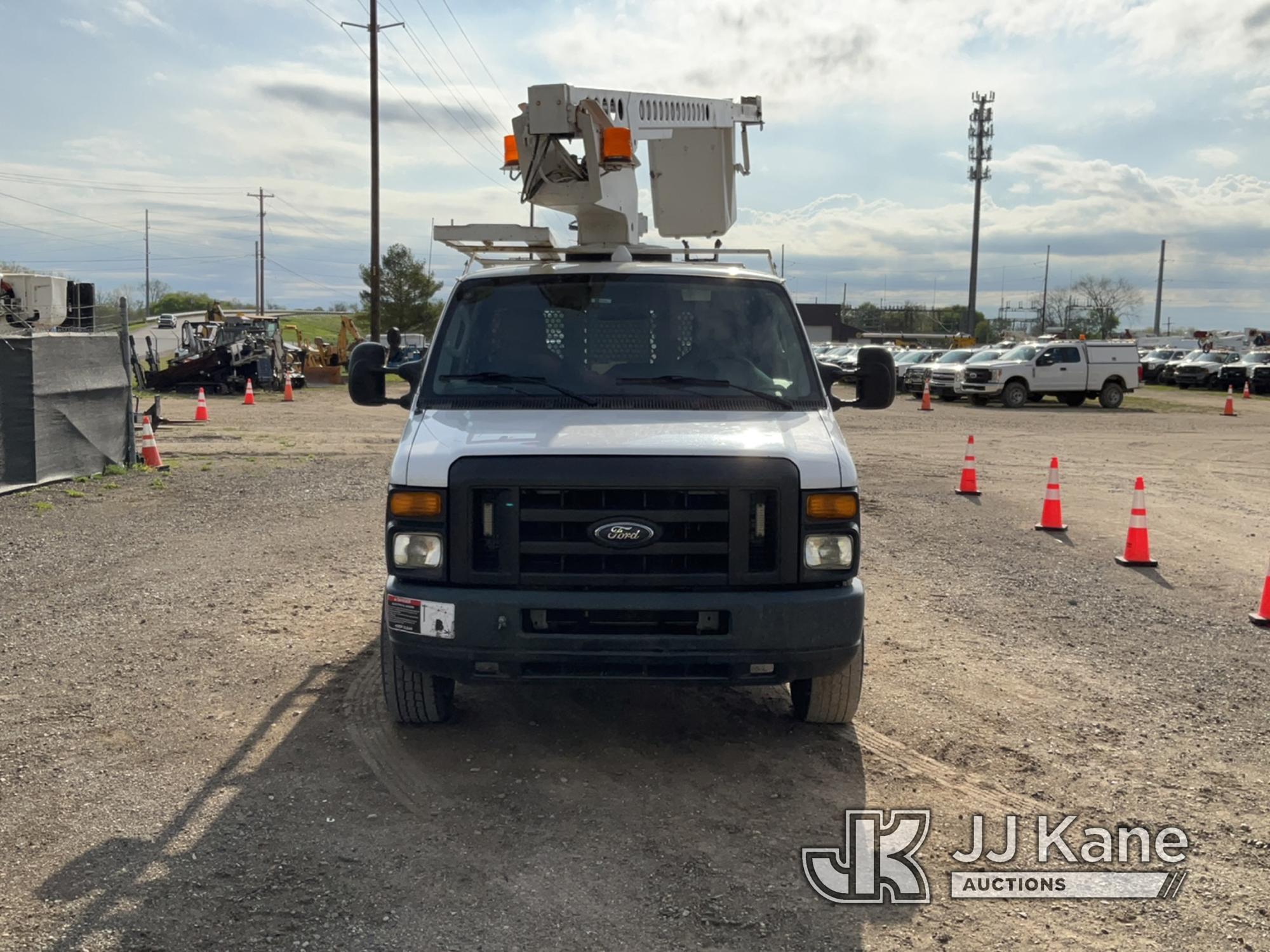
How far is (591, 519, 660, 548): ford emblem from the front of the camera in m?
4.48

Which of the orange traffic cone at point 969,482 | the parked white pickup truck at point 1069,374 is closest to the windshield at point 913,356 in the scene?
the parked white pickup truck at point 1069,374

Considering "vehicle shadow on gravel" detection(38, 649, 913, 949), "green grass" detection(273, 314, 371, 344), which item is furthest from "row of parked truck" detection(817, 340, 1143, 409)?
"green grass" detection(273, 314, 371, 344)

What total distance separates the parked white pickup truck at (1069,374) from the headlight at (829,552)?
29050 millimetres

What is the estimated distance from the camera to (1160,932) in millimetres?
3570

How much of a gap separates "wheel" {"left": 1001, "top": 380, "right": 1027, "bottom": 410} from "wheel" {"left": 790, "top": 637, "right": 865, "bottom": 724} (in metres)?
28.4

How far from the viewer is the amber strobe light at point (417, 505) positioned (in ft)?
15.0

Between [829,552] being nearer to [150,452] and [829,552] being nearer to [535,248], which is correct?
[535,248]

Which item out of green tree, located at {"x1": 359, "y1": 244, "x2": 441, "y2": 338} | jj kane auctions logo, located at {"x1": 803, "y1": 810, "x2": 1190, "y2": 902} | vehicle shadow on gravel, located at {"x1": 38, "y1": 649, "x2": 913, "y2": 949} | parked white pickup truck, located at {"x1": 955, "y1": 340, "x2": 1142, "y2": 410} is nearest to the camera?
vehicle shadow on gravel, located at {"x1": 38, "y1": 649, "x2": 913, "y2": 949}

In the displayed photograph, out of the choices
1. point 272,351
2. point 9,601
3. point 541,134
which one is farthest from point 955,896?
point 272,351

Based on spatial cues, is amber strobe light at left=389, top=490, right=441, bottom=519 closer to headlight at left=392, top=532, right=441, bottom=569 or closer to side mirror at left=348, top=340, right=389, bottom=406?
headlight at left=392, top=532, right=441, bottom=569

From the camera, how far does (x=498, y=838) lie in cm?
416

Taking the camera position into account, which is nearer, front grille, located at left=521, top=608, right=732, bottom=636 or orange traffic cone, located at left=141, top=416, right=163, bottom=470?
front grille, located at left=521, top=608, right=732, bottom=636

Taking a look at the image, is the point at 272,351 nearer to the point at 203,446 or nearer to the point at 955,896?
the point at 203,446

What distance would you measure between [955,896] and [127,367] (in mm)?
13067
